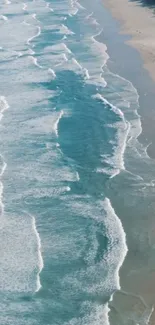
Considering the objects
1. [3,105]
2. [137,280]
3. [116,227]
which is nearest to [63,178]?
[116,227]

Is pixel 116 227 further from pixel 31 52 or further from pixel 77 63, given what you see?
pixel 31 52

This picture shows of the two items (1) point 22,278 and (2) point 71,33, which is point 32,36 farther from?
(1) point 22,278

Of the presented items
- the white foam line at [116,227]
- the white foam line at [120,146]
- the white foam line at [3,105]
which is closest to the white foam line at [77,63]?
the white foam line at [3,105]

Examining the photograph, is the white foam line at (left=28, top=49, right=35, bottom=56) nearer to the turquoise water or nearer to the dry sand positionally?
the turquoise water

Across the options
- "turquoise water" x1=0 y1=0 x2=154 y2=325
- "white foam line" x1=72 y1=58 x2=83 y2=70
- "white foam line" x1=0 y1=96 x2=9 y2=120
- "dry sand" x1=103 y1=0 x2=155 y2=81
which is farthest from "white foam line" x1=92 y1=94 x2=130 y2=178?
"white foam line" x1=72 y1=58 x2=83 y2=70

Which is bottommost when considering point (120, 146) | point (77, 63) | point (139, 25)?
point (120, 146)

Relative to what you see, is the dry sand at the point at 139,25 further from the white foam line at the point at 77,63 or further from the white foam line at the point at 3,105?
the white foam line at the point at 3,105
